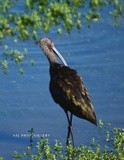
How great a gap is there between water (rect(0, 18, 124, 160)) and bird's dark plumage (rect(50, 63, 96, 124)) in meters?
0.87

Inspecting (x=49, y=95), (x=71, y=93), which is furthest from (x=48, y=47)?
(x=49, y=95)

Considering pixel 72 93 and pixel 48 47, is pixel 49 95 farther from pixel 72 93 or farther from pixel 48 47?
pixel 72 93

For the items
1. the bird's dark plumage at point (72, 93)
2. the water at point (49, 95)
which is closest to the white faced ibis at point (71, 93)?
the bird's dark plumage at point (72, 93)

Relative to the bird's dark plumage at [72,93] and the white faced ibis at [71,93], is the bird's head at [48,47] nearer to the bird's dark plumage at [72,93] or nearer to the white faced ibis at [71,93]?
the white faced ibis at [71,93]

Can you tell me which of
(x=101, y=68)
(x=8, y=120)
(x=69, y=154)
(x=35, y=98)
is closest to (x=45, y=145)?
(x=69, y=154)

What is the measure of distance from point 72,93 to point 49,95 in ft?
9.83

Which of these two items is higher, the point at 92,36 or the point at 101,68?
the point at 92,36

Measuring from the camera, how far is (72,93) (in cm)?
888

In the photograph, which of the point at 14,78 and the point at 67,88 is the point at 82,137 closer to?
the point at 67,88

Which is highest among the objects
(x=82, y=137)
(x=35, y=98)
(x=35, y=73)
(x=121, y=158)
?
(x=35, y=73)

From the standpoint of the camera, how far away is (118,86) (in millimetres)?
12406

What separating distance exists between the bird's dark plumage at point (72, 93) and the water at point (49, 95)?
0.87m

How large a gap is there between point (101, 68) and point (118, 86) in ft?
4.02

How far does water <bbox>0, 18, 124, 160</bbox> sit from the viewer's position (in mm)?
10211
